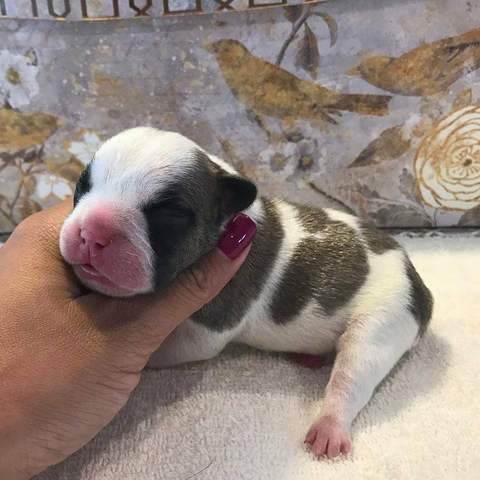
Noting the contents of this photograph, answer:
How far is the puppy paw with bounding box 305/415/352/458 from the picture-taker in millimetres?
1520

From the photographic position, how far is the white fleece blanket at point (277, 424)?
1.47 meters

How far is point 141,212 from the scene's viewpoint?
1289 millimetres

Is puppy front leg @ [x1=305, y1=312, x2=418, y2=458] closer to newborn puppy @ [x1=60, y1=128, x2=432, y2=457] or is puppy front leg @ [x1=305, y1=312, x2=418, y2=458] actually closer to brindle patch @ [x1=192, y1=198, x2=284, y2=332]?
newborn puppy @ [x1=60, y1=128, x2=432, y2=457]

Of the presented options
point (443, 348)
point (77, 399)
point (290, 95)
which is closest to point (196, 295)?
point (77, 399)

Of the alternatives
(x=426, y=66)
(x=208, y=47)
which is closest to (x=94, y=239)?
(x=208, y=47)

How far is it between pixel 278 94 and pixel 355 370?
1117mm

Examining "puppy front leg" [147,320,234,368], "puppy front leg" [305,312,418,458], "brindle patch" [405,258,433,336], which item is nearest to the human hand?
"puppy front leg" [147,320,234,368]

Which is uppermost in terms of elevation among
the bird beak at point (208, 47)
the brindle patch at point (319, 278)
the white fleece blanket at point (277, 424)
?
the bird beak at point (208, 47)

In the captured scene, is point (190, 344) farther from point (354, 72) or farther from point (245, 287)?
point (354, 72)

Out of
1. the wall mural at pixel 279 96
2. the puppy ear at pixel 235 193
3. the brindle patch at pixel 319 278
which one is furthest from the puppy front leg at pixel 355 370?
the wall mural at pixel 279 96

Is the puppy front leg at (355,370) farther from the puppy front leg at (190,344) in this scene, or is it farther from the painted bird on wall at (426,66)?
the painted bird on wall at (426,66)

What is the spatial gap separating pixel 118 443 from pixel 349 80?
4.91ft

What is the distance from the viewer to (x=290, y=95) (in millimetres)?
2291

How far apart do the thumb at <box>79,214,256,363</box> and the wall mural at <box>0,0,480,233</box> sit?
0.92 meters
